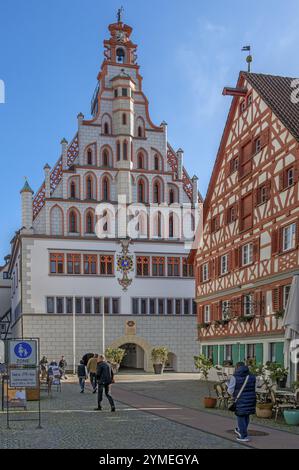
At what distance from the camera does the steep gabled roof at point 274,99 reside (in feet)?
84.3

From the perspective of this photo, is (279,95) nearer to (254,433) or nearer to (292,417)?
(292,417)

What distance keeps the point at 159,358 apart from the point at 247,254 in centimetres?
1641

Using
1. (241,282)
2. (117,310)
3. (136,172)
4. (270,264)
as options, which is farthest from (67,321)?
(270,264)

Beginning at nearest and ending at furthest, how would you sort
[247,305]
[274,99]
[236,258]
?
[274,99]
[247,305]
[236,258]

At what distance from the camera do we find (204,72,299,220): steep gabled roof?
25703 mm

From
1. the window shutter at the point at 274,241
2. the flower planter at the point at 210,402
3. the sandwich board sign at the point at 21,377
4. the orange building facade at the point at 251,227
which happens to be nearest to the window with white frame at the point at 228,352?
the orange building facade at the point at 251,227

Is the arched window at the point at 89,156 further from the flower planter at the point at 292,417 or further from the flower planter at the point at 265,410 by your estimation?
the flower planter at the point at 292,417

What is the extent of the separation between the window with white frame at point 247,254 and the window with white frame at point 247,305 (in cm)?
150

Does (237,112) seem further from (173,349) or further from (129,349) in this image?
(129,349)

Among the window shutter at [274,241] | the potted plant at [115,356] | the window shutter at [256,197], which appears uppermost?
the window shutter at [256,197]

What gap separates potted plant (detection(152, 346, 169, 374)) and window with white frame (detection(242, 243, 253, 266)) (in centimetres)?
1549

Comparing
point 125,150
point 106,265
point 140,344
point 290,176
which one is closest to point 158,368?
point 140,344

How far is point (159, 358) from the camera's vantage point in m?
42.9

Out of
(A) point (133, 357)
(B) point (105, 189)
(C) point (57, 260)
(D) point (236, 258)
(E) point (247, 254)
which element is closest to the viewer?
(E) point (247, 254)
